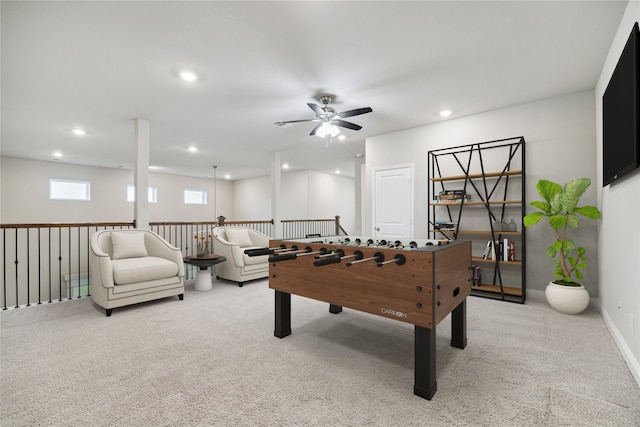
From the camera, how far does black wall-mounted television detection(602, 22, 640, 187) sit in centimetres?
184

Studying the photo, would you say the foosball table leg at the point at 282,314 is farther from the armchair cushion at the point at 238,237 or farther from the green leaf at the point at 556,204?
the green leaf at the point at 556,204

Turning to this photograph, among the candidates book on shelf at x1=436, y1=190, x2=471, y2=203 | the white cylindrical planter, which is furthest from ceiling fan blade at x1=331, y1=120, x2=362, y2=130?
the white cylindrical planter

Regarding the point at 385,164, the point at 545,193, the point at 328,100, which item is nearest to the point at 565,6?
the point at 545,193

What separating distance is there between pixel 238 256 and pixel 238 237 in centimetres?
68

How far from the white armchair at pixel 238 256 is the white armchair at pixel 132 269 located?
2.99 feet

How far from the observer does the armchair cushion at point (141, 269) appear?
10.6 feet

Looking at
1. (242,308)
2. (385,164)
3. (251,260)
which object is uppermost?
(385,164)

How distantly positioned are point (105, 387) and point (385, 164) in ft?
15.5

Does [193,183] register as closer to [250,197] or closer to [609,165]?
[250,197]

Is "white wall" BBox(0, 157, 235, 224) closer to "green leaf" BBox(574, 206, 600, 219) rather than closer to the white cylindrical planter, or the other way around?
the white cylindrical planter

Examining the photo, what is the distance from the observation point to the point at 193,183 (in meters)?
10.4

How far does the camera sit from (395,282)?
70.2 inches

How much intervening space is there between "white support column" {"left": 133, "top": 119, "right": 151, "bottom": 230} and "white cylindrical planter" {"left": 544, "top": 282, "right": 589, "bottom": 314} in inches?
220

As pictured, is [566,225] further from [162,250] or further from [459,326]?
[162,250]
